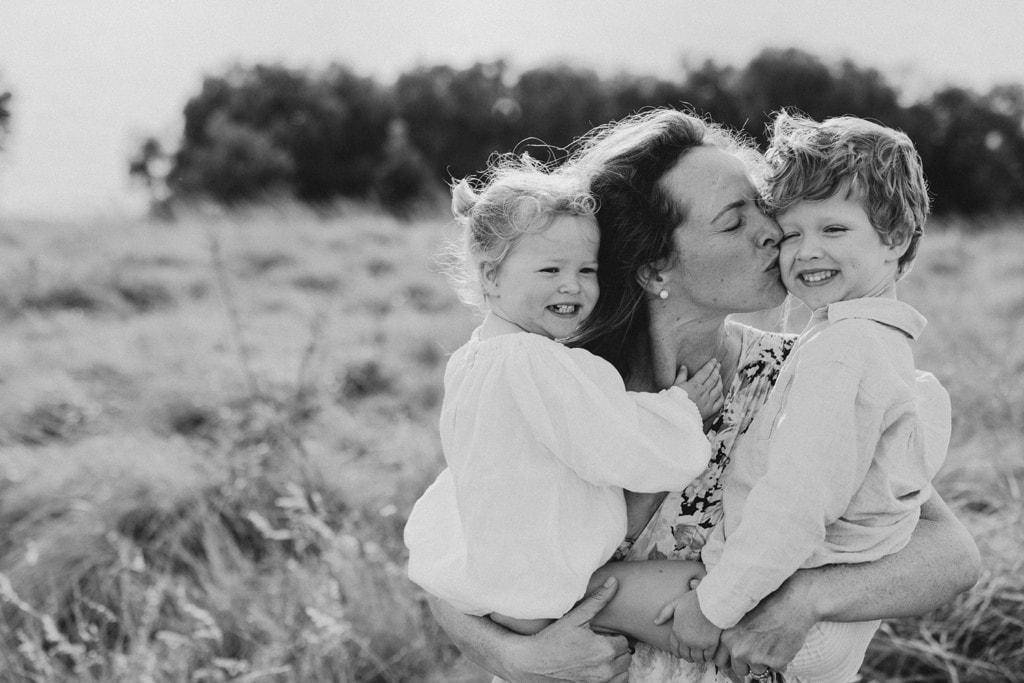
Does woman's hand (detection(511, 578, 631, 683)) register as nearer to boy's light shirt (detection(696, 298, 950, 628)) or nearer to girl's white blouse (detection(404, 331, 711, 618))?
girl's white blouse (detection(404, 331, 711, 618))

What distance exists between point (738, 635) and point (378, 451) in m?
3.13

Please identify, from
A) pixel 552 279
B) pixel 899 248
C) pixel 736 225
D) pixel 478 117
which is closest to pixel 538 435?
pixel 552 279

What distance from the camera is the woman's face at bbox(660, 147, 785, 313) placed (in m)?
2.07

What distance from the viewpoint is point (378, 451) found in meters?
4.68

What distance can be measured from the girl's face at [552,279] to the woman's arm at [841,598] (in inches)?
30.1

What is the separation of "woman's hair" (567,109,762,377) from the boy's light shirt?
0.51m

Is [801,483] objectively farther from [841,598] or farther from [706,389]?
[706,389]

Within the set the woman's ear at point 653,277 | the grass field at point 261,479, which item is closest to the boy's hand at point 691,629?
the woman's ear at point 653,277

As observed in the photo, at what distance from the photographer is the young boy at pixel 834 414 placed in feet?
5.45

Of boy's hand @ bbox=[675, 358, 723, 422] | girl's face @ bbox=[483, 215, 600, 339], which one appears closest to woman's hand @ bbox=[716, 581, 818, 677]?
boy's hand @ bbox=[675, 358, 723, 422]

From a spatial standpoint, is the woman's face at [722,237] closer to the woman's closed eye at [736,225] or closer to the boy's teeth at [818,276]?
the woman's closed eye at [736,225]

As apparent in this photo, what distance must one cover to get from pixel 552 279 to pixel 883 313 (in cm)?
72

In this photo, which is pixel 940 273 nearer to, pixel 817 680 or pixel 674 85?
pixel 817 680

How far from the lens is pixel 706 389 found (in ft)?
7.12
